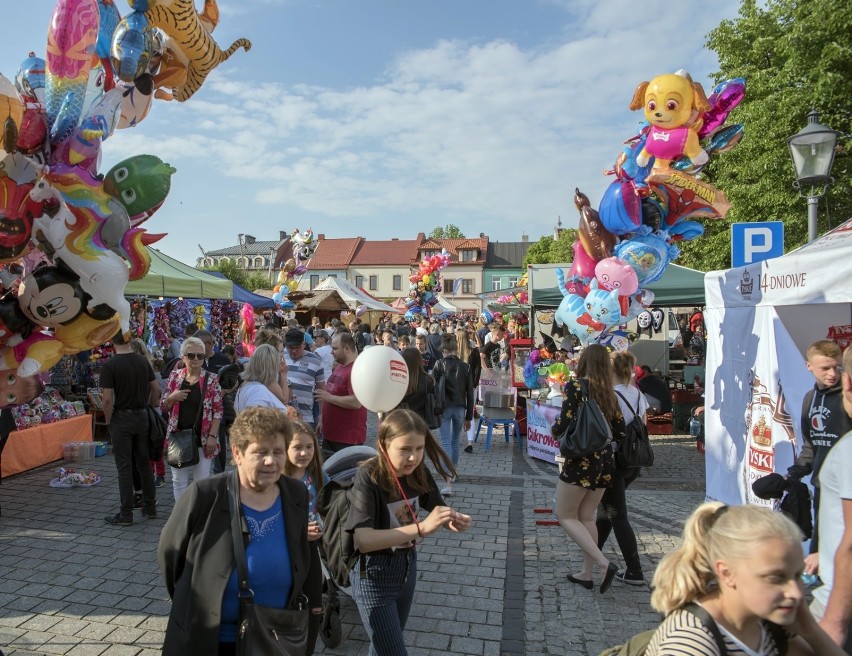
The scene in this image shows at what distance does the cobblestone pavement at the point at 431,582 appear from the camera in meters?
3.56

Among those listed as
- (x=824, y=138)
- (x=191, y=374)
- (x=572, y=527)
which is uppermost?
(x=824, y=138)

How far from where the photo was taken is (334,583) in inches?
140

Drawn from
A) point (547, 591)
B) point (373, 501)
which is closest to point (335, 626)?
point (373, 501)

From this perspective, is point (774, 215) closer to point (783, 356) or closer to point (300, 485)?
point (783, 356)

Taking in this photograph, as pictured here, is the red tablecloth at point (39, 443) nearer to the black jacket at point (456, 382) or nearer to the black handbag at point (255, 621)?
the black jacket at point (456, 382)

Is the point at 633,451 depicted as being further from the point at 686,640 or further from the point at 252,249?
the point at 252,249

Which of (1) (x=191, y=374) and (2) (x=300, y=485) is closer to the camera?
(2) (x=300, y=485)

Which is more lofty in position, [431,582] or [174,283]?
[174,283]

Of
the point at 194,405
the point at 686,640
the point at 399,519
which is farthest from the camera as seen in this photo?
the point at 194,405

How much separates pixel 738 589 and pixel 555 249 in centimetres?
4814

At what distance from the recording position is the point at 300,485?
2.48m

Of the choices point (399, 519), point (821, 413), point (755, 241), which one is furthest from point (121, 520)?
point (755, 241)

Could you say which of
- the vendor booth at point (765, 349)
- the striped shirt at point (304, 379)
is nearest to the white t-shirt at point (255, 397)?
the striped shirt at point (304, 379)

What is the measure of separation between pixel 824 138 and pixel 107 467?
28.5 feet
